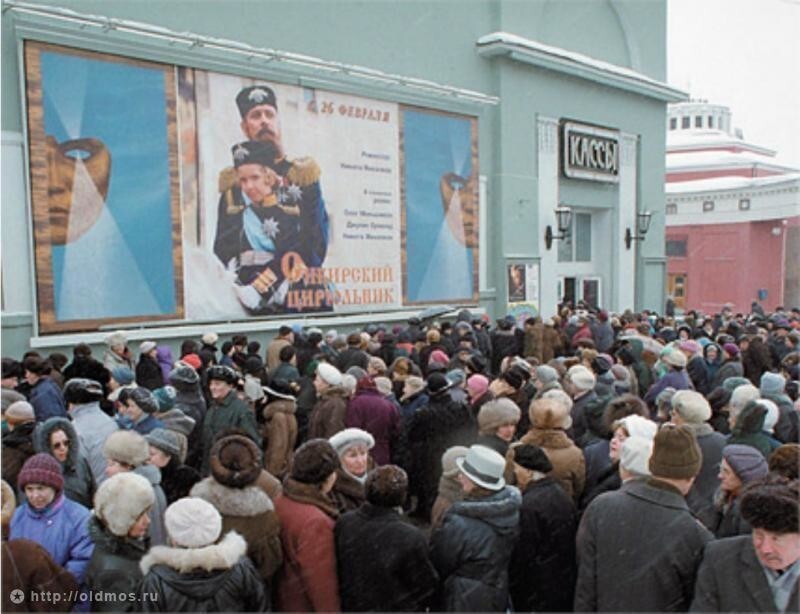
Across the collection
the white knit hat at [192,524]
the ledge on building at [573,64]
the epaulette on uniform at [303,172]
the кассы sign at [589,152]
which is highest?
the ledge on building at [573,64]

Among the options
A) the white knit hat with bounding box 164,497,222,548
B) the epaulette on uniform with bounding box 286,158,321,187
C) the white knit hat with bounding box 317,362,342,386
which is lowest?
the white knit hat with bounding box 164,497,222,548

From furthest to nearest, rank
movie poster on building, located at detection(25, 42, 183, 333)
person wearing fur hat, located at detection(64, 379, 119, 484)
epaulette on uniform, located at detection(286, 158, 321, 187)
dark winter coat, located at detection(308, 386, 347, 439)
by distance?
epaulette on uniform, located at detection(286, 158, 321, 187) → movie poster on building, located at detection(25, 42, 183, 333) → dark winter coat, located at detection(308, 386, 347, 439) → person wearing fur hat, located at detection(64, 379, 119, 484)

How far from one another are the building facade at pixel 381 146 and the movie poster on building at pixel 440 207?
0.04 meters

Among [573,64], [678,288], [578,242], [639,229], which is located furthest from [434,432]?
[678,288]

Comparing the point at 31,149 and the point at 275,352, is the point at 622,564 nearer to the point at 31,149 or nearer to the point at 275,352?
the point at 275,352

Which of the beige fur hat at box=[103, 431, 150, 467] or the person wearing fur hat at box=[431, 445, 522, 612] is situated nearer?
the person wearing fur hat at box=[431, 445, 522, 612]

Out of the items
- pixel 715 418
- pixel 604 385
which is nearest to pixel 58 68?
pixel 604 385

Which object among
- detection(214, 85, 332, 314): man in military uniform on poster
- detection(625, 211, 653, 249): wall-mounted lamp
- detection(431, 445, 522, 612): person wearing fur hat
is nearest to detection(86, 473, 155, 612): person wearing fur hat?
detection(431, 445, 522, 612): person wearing fur hat

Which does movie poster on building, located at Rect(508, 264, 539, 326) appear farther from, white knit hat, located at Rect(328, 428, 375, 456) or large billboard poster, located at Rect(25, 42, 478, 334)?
white knit hat, located at Rect(328, 428, 375, 456)

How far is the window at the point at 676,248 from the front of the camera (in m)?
33.4

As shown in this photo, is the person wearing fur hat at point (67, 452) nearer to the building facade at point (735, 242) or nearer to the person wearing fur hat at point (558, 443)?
the person wearing fur hat at point (558, 443)

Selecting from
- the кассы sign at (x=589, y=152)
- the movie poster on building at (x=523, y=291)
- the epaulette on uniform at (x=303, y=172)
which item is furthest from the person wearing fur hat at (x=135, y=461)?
the кассы sign at (x=589, y=152)

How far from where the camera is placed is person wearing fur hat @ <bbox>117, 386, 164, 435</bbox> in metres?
4.59

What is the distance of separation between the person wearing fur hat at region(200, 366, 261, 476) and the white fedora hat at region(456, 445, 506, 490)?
2.28m
